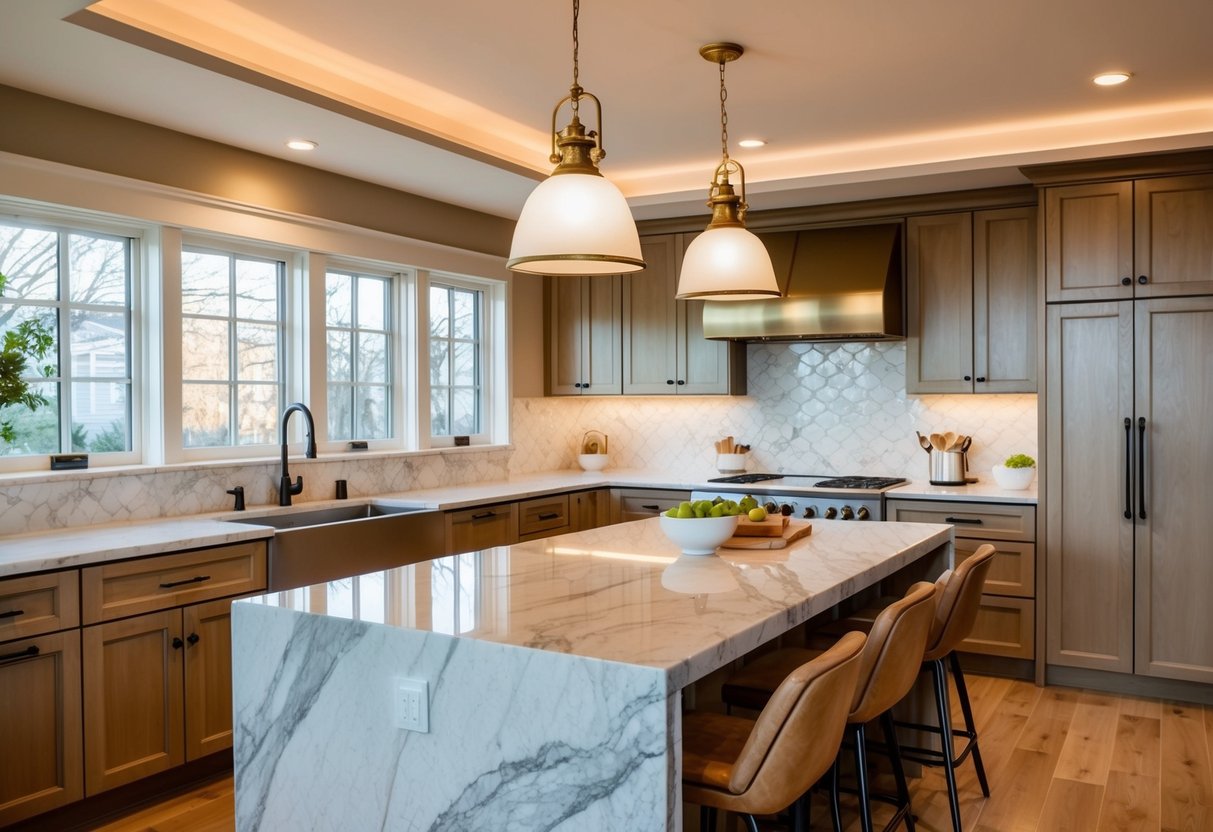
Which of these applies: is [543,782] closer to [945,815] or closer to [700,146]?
[945,815]

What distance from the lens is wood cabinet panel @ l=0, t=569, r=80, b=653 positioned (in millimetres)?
2826

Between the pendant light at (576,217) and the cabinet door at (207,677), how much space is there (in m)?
1.92

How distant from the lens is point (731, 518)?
277 centimetres

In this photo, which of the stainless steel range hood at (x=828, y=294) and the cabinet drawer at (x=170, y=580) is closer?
the cabinet drawer at (x=170, y=580)

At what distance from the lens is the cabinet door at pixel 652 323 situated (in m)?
5.79

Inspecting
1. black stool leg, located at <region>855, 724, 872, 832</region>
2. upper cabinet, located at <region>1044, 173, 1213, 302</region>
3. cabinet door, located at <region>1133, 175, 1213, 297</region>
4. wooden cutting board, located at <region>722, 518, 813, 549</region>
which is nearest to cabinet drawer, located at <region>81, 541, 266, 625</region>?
wooden cutting board, located at <region>722, 518, 813, 549</region>

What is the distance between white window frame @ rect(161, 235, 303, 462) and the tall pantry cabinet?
11.6 ft

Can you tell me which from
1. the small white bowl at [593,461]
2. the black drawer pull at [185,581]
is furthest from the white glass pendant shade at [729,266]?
the small white bowl at [593,461]

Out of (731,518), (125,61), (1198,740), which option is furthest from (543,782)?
(1198,740)

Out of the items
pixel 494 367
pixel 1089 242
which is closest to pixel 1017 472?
pixel 1089 242

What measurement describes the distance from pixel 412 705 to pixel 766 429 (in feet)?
13.7

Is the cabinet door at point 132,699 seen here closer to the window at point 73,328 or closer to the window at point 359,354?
the window at point 73,328

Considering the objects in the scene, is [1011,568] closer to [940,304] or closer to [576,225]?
[940,304]

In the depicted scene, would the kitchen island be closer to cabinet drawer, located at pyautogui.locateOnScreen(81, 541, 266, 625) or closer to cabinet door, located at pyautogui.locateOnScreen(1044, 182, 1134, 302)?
cabinet drawer, located at pyautogui.locateOnScreen(81, 541, 266, 625)
